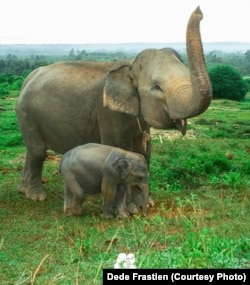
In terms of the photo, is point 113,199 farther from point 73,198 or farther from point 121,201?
point 73,198

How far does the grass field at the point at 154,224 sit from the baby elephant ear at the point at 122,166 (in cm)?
52

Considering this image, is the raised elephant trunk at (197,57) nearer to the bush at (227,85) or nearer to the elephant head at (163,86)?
the elephant head at (163,86)

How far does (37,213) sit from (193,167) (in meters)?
2.66

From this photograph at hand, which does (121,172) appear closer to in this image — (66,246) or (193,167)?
(66,246)

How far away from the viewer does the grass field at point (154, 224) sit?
523 cm

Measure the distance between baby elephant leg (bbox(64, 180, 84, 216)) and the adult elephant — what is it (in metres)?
0.71

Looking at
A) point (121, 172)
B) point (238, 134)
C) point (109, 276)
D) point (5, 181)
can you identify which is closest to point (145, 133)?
point (121, 172)

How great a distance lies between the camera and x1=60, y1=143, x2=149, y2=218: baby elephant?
725 cm

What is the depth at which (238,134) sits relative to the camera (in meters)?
13.9

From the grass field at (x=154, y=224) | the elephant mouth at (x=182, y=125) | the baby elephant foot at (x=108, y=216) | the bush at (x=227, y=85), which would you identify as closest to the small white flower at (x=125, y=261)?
the grass field at (x=154, y=224)

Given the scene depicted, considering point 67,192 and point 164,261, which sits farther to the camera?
point 67,192

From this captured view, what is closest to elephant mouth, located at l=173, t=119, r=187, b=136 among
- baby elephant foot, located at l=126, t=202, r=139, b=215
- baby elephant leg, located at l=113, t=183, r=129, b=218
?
baby elephant leg, located at l=113, t=183, r=129, b=218

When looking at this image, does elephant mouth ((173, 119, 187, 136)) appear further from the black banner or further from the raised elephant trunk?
the black banner

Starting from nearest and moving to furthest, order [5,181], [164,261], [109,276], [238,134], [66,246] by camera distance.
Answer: [109,276]
[164,261]
[66,246]
[5,181]
[238,134]
